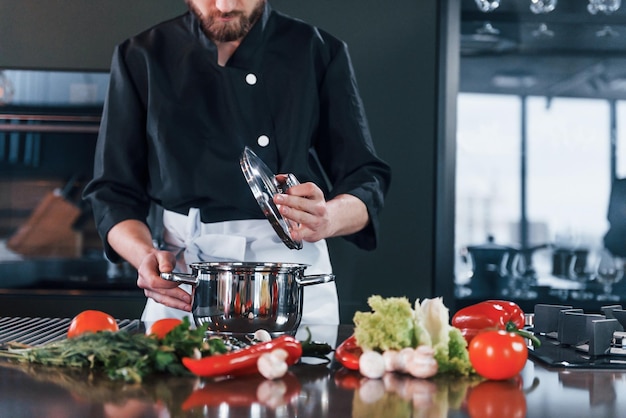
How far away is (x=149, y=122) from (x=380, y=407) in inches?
44.3

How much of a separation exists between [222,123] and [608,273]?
6.41 feet

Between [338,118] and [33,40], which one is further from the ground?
[33,40]

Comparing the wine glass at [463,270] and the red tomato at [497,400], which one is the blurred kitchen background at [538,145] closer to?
the wine glass at [463,270]

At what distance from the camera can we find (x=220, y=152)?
1.71 metres

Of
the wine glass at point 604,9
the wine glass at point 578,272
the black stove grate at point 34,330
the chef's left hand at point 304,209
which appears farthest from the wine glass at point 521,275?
the black stove grate at point 34,330

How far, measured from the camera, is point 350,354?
970 mm

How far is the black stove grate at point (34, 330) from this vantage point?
3.87 feet

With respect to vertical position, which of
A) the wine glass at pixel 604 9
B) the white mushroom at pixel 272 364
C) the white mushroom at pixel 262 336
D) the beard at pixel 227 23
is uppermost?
the wine glass at pixel 604 9

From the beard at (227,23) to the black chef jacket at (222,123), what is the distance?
4cm

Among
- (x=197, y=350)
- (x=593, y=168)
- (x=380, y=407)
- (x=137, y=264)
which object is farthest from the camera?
(x=593, y=168)

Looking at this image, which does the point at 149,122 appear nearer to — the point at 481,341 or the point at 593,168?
the point at 481,341

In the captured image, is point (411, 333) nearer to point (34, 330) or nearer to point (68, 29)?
point (34, 330)

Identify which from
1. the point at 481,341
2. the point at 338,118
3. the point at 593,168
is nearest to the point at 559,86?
the point at 593,168

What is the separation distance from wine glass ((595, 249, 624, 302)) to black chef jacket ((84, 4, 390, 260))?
5.55 feet
